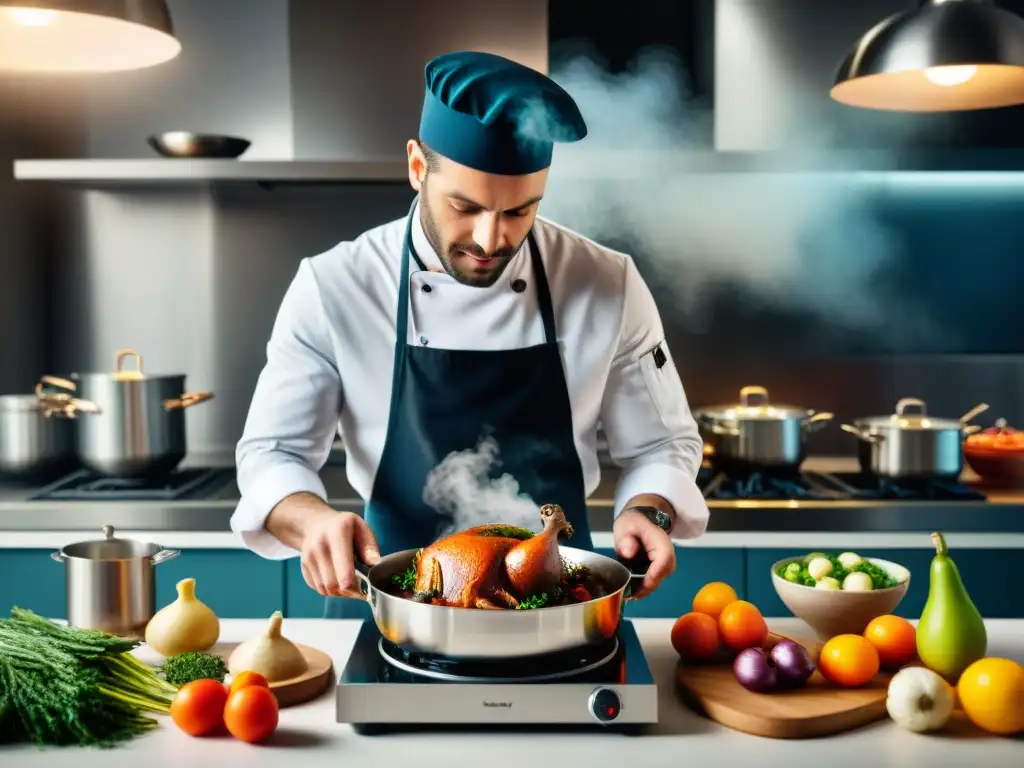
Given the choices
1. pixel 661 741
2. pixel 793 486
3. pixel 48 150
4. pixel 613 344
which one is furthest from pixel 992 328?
pixel 48 150

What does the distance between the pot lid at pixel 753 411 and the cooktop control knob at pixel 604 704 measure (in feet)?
5.66

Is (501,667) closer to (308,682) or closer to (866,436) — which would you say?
(308,682)

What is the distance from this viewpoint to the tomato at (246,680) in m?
1.38

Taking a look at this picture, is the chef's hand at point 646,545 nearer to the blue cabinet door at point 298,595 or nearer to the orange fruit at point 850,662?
the orange fruit at point 850,662

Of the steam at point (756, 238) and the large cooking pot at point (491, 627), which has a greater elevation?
the steam at point (756, 238)

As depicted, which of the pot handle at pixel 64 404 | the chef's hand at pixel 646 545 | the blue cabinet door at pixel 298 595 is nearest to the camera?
the chef's hand at pixel 646 545

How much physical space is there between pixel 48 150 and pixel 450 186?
7.37 ft

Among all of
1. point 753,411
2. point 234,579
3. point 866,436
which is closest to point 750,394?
point 753,411

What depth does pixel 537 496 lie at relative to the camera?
6.92ft

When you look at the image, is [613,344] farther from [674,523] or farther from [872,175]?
[872,175]

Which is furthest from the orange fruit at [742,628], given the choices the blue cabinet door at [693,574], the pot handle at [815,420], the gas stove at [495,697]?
the pot handle at [815,420]

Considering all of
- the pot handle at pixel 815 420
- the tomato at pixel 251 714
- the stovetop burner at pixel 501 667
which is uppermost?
the pot handle at pixel 815 420

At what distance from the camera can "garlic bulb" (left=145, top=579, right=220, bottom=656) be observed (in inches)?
63.1

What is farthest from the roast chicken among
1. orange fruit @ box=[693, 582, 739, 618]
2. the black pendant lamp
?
the black pendant lamp
